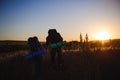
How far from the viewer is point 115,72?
12.0 metres

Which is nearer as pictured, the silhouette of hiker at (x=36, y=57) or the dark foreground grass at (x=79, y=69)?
the dark foreground grass at (x=79, y=69)

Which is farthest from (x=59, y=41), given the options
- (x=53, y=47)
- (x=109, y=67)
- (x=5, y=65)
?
(x=5, y=65)

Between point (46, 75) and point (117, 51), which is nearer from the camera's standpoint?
point (46, 75)

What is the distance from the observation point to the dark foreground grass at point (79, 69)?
11789 mm

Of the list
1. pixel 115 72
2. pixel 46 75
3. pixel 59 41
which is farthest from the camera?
pixel 59 41

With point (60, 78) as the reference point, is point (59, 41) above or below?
above

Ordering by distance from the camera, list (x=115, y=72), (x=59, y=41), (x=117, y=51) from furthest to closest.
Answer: (x=117, y=51)
(x=59, y=41)
(x=115, y=72)

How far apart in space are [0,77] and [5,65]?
243cm

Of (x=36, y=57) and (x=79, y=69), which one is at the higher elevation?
(x=36, y=57)

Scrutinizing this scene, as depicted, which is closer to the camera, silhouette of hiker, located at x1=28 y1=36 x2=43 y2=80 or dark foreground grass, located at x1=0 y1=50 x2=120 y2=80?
dark foreground grass, located at x1=0 y1=50 x2=120 y2=80

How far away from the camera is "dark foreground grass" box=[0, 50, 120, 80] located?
38.7ft

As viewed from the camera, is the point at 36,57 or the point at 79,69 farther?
the point at 79,69

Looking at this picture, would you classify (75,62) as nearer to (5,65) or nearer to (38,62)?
(38,62)

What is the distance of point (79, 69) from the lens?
A: 42.5 ft
